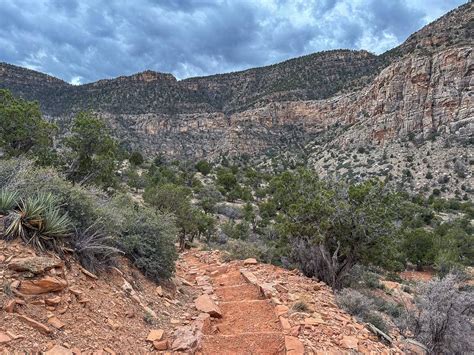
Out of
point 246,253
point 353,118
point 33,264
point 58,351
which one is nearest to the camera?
point 58,351

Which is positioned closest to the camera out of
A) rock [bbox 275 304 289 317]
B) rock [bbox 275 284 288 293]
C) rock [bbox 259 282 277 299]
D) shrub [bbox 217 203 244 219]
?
rock [bbox 275 304 289 317]

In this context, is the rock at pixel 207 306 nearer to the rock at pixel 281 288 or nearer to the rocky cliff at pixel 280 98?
the rock at pixel 281 288

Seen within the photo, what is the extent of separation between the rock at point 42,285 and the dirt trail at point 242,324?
7.88 feet

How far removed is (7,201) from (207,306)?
444 cm

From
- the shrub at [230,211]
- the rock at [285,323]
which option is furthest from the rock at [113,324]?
the shrub at [230,211]

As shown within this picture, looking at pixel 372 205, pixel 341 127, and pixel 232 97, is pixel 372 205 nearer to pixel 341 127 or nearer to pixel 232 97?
pixel 341 127

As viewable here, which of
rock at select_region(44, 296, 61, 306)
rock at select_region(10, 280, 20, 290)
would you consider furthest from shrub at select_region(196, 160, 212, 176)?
rock at select_region(10, 280, 20, 290)

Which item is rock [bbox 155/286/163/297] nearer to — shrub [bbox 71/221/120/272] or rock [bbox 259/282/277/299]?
shrub [bbox 71/221/120/272]

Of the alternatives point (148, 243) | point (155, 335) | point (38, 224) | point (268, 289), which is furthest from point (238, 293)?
point (38, 224)

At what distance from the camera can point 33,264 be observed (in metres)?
5.35

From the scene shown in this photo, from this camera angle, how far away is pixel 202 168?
180ft

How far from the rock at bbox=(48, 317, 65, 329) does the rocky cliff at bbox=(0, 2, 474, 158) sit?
195ft

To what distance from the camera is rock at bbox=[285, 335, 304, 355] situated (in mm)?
5793

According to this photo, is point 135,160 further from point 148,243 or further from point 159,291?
point 159,291
